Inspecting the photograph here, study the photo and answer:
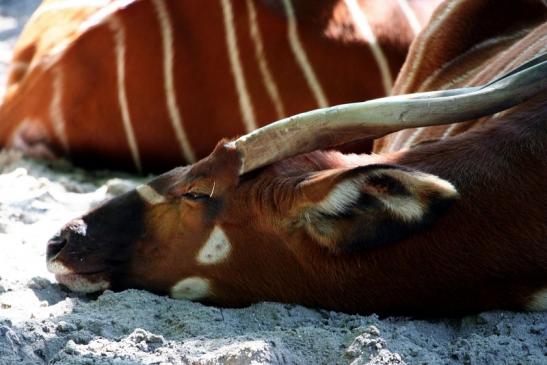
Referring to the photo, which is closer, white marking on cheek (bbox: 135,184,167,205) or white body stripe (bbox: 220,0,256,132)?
white marking on cheek (bbox: 135,184,167,205)

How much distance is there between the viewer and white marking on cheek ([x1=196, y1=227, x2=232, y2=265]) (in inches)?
106

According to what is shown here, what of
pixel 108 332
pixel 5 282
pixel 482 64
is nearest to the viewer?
pixel 108 332

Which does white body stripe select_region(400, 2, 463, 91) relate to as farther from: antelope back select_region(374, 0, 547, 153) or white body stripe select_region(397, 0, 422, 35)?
white body stripe select_region(397, 0, 422, 35)

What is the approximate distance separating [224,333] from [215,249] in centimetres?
30

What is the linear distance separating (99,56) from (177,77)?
0.39 m

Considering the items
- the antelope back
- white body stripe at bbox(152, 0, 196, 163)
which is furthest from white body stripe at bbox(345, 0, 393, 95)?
white body stripe at bbox(152, 0, 196, 163)

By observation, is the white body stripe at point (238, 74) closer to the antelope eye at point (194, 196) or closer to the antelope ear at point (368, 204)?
the antelope eye at point (194, 196)

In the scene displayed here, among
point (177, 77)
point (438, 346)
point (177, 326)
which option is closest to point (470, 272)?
point (438, 346)

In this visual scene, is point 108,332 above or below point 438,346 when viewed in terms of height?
above

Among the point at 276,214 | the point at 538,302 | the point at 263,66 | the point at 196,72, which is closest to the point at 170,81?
the point at 196,72

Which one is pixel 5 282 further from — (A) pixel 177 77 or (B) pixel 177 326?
(A) pixel 177 77

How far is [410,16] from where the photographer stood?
4.71 m

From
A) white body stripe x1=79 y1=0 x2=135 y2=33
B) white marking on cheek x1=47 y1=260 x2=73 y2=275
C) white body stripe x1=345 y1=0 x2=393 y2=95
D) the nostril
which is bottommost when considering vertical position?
white body stripe x1=345 y1=0 x2=393 y2=95

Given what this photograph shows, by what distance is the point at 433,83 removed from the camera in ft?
13.2
